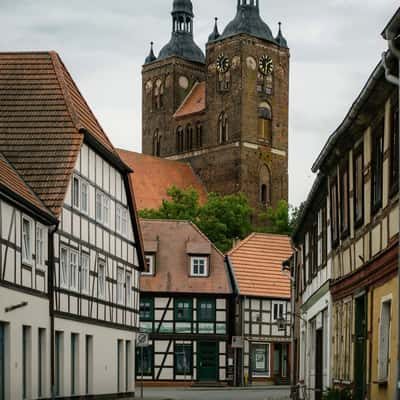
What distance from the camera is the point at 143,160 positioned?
393 feet

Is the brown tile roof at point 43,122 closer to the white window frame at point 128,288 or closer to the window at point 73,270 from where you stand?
the window at point 73,270

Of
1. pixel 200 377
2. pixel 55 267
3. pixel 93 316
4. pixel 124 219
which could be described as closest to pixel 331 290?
pixel 55 267

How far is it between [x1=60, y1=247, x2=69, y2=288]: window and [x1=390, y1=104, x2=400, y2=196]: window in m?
15.8

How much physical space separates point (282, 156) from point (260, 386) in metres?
64.6

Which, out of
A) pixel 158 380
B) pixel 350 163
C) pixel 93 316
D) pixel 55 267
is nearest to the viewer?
pixel 350 163

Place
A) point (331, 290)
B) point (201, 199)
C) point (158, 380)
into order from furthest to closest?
point (201, 199) → point (158, 380) → point (331, 290)

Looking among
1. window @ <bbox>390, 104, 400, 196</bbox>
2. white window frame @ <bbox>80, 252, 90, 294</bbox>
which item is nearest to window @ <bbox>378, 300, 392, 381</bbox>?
window @ <bbox>390, 104, 400, 196</bbox>

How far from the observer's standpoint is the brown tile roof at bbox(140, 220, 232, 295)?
57875mm

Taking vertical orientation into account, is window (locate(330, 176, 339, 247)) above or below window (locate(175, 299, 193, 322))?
above

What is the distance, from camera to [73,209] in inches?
1247

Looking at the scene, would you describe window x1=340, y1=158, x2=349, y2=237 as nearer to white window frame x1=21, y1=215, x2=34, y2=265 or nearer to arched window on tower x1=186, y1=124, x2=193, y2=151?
white window frame x1=21, y1=215, x2=34, y2=265

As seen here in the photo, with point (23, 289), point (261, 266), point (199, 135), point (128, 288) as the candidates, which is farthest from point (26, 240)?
point (199, 135)

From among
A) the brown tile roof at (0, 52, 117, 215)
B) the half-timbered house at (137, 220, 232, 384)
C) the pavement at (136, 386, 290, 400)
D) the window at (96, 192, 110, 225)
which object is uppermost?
the brown tile roof at (0, 52, 117, 215)

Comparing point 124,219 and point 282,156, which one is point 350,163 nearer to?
point 124,219
